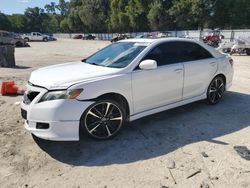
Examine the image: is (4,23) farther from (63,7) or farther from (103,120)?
(103,120)

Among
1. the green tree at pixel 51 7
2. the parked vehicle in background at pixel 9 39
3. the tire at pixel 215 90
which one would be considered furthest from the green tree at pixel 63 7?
the tire at pixel 215 90

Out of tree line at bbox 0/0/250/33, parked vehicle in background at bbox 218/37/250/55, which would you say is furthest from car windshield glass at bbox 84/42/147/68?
tree line at bbox 0/0/250/33

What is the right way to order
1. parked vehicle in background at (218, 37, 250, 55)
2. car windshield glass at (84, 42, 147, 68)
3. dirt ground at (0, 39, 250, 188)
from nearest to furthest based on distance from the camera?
dirt ground at (0, 39, 250, 188), car windshield glass at (84, 42, 147, 68), parked vehicle in background at (218, 37, 250, 55)

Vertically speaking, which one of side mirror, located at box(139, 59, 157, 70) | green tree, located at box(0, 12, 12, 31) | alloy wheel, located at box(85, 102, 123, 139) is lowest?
alloy wheel, located at box(85, 102, 123, 139)

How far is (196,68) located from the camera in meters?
5.70

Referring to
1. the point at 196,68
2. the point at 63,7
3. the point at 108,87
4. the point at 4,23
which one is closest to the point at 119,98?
the point at 108,87

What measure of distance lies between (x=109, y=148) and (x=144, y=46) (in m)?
1.96

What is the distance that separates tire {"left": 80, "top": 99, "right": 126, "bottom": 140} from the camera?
4309 mm

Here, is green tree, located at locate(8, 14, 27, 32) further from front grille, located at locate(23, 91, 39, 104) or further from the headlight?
the headlight

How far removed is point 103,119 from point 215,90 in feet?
10.0

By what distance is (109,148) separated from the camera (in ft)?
14.2

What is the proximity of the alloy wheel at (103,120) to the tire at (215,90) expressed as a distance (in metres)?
2.56

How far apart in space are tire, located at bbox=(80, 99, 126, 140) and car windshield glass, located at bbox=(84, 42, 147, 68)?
2.48ft

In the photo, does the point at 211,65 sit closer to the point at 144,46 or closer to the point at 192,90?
the point at 192,90
